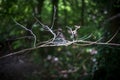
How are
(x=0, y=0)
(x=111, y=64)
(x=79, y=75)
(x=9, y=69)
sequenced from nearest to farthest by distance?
(x=111, y=64), (x=9, y=69), (x=0, y=0), (x=79, y=75)

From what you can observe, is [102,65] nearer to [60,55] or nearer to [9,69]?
[9,69]

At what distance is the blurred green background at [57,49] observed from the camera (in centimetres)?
377

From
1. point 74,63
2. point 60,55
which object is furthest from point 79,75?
point 60,55

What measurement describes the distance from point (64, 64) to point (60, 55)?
411mm

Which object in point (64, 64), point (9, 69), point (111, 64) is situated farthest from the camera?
point (64, 64)

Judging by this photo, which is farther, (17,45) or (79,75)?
(79,75)

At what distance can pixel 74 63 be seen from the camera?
5.74 metres

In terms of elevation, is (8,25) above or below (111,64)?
above

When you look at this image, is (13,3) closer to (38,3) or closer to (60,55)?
(38,3)

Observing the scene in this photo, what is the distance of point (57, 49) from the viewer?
242 inches

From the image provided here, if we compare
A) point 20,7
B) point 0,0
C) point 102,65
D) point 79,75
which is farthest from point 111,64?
point 0,0

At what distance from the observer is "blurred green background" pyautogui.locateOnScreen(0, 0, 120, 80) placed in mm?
3768

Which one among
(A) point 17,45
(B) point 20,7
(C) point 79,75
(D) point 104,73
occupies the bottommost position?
(C) point 79,75

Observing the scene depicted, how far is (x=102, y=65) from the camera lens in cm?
377
